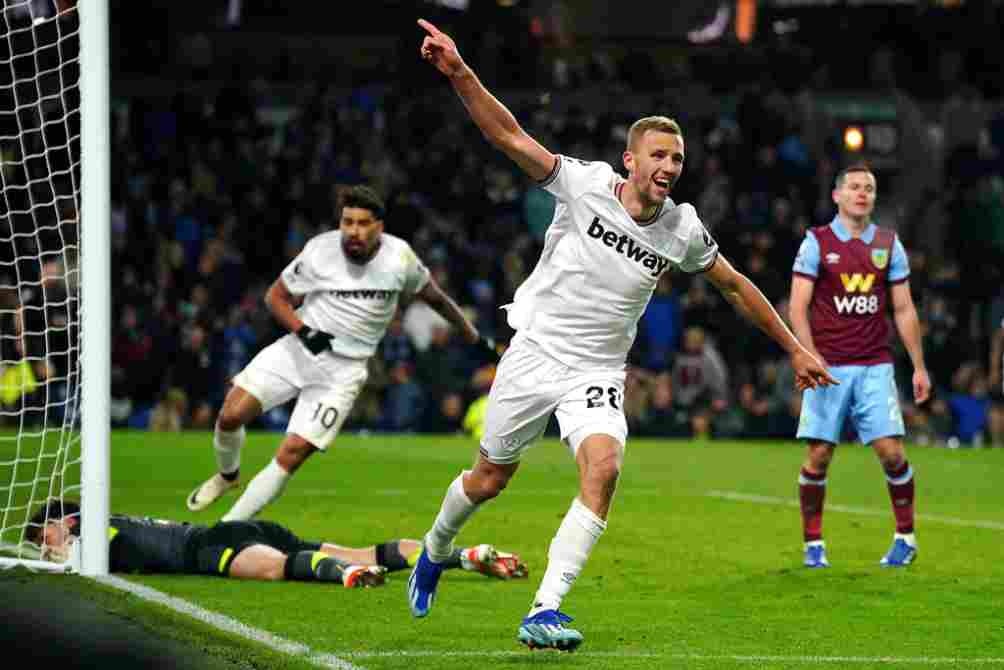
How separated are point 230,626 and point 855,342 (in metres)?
4.79

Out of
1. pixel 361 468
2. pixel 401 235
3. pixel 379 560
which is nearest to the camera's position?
pixel 379 560

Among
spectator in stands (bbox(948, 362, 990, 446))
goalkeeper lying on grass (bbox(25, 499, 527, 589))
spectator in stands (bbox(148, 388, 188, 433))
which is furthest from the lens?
spectator in stands (bbox(948, 362, 990, 446))

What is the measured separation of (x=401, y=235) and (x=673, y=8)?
922cm

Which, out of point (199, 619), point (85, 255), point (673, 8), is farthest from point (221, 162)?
point (199, 619)

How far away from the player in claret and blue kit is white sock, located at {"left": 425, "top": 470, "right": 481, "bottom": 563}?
11.5 ft

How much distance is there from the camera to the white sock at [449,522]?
8.00 m

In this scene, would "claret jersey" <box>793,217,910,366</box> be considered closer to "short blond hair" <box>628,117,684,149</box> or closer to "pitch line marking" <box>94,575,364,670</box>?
"short blond hair" <box>628,117,684,149</box>

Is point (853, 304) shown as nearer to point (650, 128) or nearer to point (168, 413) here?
point (650, 128)

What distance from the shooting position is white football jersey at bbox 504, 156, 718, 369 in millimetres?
7785

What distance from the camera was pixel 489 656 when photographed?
285 inches

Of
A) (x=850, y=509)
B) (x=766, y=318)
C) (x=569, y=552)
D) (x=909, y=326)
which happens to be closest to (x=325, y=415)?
(x=909, y=326)

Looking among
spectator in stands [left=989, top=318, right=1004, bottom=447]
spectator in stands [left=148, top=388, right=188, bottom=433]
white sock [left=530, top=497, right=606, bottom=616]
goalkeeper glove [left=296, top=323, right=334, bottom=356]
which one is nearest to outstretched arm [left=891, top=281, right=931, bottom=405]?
goalkeeper glove [left=296, top=323, right=334, bottom=356]

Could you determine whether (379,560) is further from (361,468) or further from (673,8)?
(673,8)

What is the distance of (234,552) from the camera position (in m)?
9.76
